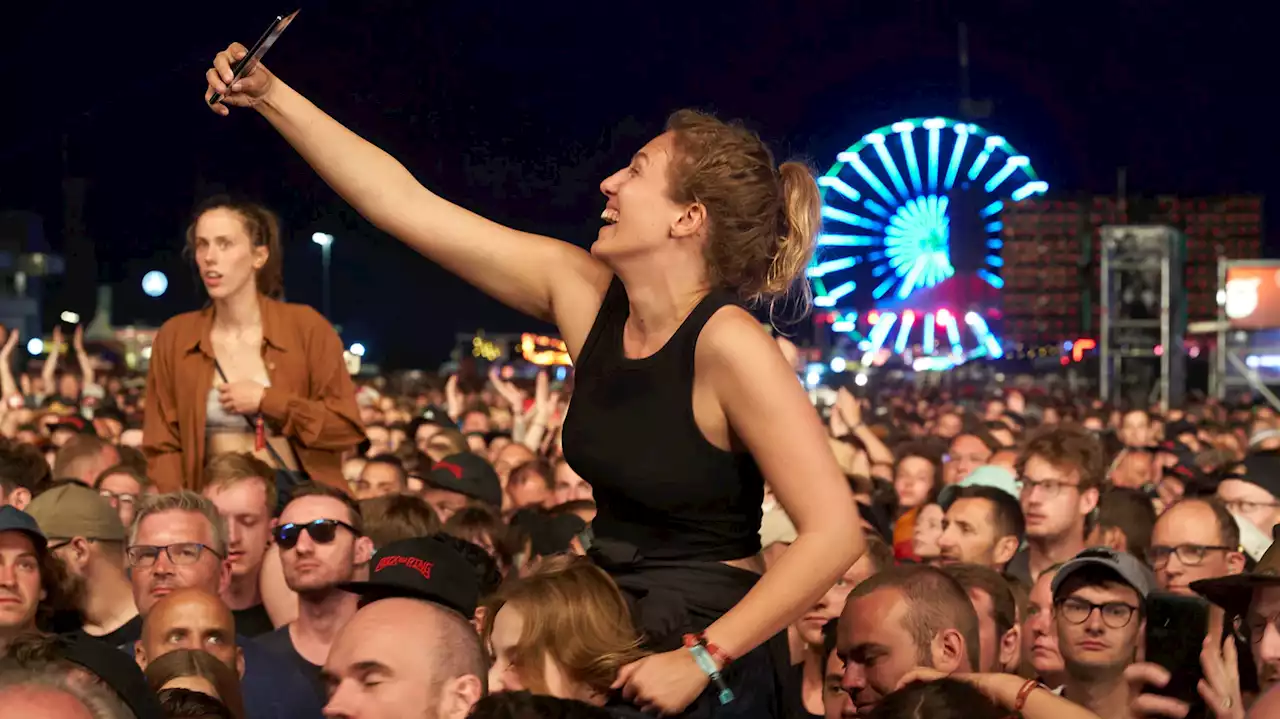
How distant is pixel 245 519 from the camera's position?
21.2 feet

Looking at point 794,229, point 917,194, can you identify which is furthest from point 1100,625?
point 917,194

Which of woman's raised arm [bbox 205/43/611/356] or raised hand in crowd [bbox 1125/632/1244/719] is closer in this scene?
woman's raised arm [bbox 205/43/611/356]

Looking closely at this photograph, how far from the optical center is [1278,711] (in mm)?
2574

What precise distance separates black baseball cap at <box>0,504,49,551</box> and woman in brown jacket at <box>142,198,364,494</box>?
1003 mm

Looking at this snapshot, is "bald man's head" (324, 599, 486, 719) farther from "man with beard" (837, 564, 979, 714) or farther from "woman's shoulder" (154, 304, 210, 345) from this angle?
"woman's shoulder" (154, 304, 210, 345)

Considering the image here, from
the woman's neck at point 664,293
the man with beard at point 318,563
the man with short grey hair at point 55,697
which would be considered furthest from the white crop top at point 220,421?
the man with short grey hair at point 55,697

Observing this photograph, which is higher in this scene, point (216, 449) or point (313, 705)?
point (216, 449)

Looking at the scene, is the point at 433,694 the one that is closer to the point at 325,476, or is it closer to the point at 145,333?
the point at 325,476

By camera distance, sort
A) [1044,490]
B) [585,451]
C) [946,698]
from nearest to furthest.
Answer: [946,698] < [585,451] < [1044,490]

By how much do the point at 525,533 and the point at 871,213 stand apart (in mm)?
44293

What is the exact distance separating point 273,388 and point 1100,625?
2.78 meters

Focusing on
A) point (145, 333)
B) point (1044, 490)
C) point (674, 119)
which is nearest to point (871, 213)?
point (145, 333)

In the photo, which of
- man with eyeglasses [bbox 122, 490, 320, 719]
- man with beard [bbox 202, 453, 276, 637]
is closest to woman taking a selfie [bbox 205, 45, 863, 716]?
man with eyeglasses [bbox 122, 490, 320, 719]

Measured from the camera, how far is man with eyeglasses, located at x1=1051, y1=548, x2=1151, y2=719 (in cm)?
491
